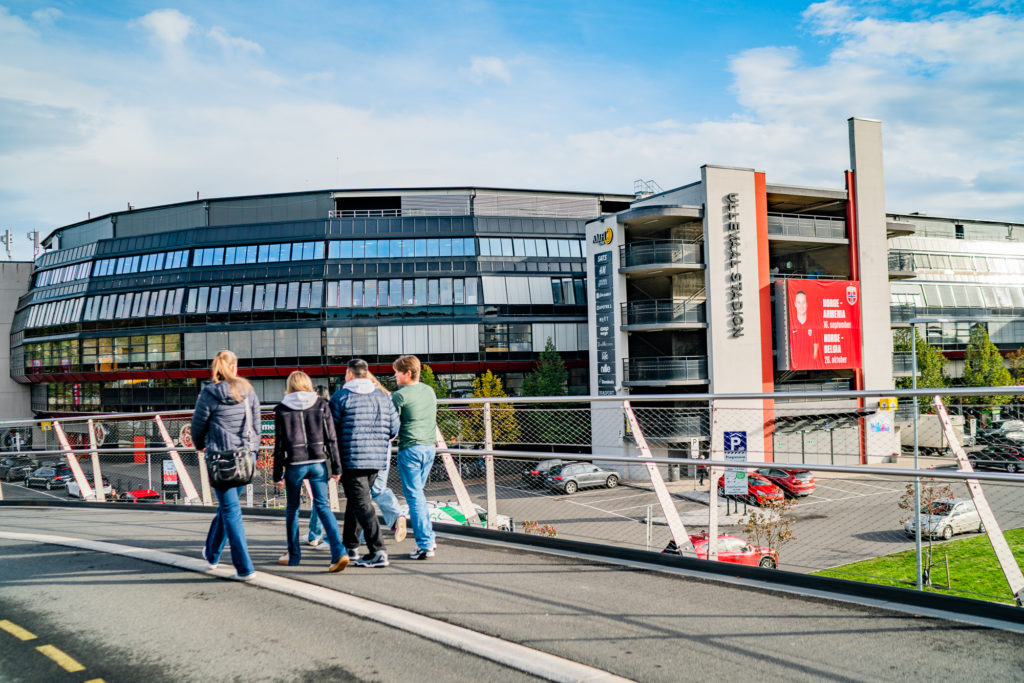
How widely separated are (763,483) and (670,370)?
32.8 m

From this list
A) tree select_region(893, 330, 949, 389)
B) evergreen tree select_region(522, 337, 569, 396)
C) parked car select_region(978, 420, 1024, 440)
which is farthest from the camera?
tree select_region(893, 330, 949, 389)

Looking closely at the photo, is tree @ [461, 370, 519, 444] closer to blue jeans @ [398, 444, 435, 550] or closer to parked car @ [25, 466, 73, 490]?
blue jeans @ [398, 444, 435, 550]

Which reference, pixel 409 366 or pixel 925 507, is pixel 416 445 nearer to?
pixel 409 366

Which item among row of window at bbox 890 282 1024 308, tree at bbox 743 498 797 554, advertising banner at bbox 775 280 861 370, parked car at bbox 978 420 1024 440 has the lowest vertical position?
tree at bbox 743 498 797 554

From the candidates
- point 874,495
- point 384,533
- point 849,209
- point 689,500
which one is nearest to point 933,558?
point 874,495

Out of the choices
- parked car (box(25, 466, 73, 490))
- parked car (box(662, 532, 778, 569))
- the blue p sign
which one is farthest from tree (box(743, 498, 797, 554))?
parked car (box(25, 466, 73, 490))

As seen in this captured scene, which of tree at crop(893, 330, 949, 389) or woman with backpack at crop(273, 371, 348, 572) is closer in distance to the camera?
woman with backpack at crop(273, 371, 348, 572)

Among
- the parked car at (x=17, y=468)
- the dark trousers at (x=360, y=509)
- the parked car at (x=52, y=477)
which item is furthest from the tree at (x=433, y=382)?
the dark trousers at (x=360, y=509)

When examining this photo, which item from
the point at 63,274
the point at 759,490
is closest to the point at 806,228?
the point at 759,490

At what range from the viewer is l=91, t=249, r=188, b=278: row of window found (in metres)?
55.1

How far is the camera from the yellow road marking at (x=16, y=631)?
15.2ft

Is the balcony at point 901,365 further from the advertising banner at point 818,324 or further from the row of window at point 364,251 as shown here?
the row of window at point 364,251

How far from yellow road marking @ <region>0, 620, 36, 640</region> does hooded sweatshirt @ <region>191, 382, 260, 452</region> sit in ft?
5.12

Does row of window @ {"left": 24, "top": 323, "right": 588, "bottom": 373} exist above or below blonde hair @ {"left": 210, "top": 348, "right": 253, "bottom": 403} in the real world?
above
